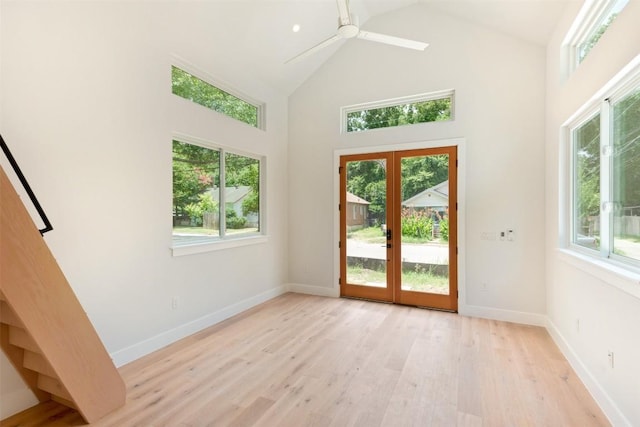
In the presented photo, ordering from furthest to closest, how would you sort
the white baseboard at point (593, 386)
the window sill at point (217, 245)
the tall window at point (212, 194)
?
the tall window at point (212, 194) → the window sill at point (217, 245) → the white baseboard at point (593, 386)

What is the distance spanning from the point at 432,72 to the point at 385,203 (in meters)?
1.92

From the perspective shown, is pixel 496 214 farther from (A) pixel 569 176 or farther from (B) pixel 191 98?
(B) pixel 191 98

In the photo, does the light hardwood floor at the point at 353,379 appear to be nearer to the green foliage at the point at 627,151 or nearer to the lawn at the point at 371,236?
the lawn at the point at 371,236

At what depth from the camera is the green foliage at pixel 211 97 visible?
3426 millimetres

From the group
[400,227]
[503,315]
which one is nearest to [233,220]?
[400,227]

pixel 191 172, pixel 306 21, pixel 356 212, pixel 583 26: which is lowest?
pixel 356 212

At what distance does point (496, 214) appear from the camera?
397cm

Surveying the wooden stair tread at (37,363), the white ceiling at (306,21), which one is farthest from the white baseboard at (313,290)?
the wooden stair tread at (37,363)

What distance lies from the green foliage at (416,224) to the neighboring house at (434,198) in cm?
11

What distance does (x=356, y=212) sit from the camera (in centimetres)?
484

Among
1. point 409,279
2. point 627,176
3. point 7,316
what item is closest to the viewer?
point 7,316

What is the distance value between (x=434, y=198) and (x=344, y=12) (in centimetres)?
273

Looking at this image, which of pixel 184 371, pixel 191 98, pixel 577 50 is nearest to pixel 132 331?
pixel 184 371

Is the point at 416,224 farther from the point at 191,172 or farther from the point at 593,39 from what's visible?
the point at 191,172
